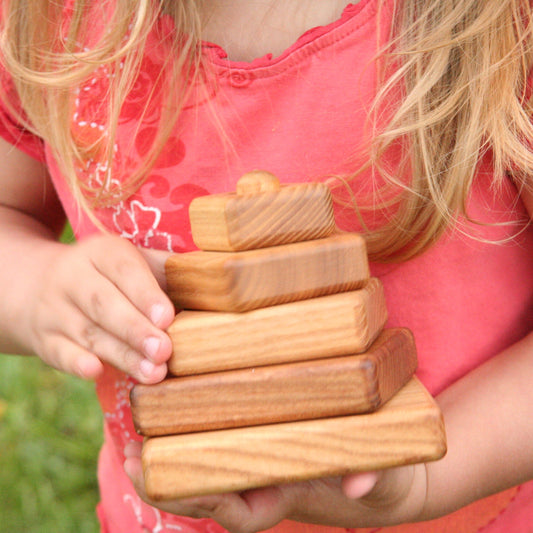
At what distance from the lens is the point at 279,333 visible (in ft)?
2.18

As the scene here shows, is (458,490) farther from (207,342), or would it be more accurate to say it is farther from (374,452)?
(207,342)

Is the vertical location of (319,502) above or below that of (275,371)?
below

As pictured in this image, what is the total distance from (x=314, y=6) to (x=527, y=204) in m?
0.38

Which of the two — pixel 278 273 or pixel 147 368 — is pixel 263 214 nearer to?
pixel 278 273

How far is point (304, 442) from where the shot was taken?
653 mm

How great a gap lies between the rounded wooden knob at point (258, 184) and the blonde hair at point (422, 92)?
224mm

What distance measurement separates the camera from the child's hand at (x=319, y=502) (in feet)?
2.48

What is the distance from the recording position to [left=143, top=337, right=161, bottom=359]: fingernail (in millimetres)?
677

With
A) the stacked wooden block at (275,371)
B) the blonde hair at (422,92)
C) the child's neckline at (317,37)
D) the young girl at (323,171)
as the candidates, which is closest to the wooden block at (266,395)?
the stacked wooden block at (275,371)

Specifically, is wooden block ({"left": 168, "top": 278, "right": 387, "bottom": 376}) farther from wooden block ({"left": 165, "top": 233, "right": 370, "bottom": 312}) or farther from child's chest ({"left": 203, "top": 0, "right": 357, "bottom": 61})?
child's chest ({"left": 203, "top": 0, "right": 357, "bottom": 61})

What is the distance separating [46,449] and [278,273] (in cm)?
168

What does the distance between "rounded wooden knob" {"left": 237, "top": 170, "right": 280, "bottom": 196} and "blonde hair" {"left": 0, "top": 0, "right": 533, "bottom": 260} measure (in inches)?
8.8

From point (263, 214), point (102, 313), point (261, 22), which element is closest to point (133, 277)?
point (102, 313)

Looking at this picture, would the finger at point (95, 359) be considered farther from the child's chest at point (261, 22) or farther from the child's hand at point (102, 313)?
the child's chest at point (261, 22)
